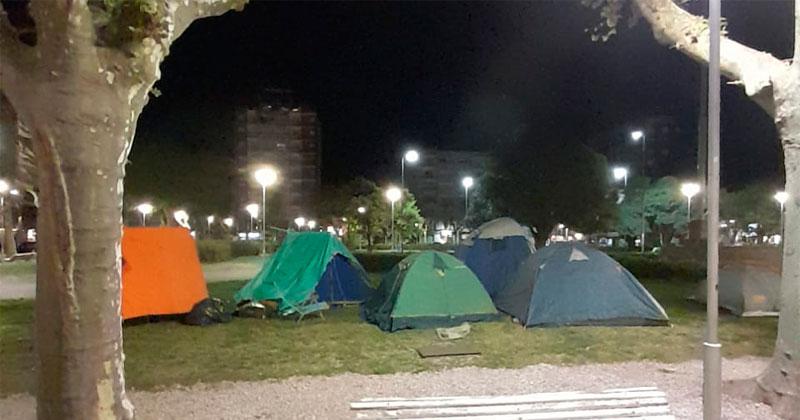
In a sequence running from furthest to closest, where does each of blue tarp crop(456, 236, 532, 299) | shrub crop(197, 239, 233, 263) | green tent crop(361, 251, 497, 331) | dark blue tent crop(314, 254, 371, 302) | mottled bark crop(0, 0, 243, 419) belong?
shrub crop(197, 239, 233, 263), blue tarp crop(456, 236, 532, 299), dark blue tent crop(314, 254, 371, 302), green tent crop(361, 251, 497, 331), mottled bark crop(0, 0, 243, 419)

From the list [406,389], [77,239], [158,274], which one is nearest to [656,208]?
[158,274]

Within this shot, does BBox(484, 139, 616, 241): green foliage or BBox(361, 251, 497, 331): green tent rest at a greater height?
BBox(484, 139, 616, 241): green foliage

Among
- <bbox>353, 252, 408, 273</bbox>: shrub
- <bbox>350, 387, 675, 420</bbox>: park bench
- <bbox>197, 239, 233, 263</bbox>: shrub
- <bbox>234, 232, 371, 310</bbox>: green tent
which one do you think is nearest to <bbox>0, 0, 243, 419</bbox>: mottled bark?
<bbox>350, 387, 675, 420</bbox>: park bench

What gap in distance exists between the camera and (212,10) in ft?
19.3

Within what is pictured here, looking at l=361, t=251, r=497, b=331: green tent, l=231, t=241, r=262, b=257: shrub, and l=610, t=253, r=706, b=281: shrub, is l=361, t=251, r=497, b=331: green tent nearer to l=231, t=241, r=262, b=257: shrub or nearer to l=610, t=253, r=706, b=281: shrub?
l=610, t=253, r=706, b=281: shrub

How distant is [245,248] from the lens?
34.9 m

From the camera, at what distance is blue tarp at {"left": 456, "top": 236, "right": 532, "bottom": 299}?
51.2 feet

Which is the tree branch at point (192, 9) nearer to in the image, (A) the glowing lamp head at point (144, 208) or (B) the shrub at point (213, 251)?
(B) the shrub at point (213, 251)

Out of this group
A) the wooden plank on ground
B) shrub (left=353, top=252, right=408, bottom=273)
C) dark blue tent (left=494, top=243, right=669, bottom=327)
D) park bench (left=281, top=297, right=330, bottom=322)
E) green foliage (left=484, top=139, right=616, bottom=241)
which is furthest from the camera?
green foliage (left=484, top=139, right=616, bottom=241)

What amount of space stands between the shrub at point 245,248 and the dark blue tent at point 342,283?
1936 centimetres

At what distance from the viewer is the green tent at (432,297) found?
11.4 metres

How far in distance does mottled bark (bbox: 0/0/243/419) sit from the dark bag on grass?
A: 7054 millimetres

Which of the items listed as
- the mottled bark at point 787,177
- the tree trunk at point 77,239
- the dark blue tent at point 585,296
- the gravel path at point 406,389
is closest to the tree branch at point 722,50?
the mottled bark at point 787,177

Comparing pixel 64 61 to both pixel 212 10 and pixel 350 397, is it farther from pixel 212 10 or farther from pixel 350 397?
pixel 350 397
